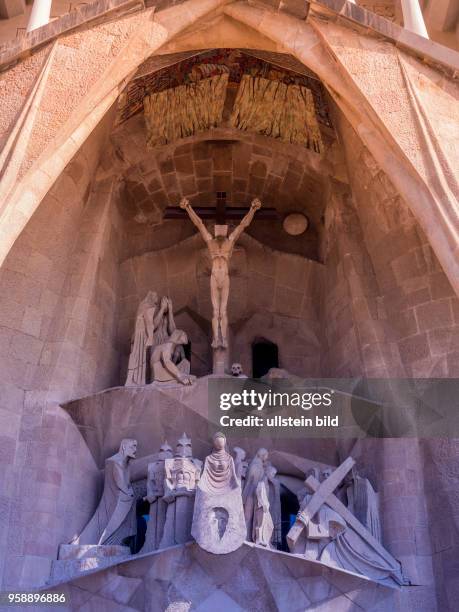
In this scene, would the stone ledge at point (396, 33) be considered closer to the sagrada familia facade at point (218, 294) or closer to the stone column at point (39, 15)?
the sagrada familia facade at point (218, 294)

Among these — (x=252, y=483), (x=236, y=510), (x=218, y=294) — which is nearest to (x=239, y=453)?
(x=252, y=483)

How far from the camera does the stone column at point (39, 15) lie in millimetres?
9648

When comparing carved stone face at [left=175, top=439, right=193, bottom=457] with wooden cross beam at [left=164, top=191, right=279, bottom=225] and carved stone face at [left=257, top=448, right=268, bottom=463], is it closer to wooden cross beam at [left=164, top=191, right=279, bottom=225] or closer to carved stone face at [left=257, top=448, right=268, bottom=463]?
carved stone face at [left=257, top=448, right=268, bottom=463]

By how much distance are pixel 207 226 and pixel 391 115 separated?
3034 millimetres

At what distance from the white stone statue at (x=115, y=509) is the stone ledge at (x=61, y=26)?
384 centimetres

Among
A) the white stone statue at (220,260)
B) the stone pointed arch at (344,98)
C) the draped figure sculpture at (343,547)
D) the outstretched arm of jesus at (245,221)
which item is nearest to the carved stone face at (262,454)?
the draped figure sculpture at (343,547)

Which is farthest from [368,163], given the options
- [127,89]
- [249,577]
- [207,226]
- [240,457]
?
[249,577]

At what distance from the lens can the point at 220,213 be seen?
1090 centimetres

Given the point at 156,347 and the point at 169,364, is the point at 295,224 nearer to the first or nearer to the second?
the point at 156,347

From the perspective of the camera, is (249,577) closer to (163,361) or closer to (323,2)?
(163,361)

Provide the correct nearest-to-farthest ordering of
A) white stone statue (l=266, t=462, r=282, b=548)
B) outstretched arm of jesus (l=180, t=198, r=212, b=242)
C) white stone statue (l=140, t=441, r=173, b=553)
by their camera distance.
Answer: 1. white stone statue (l=140, t=441, r=173, b=553)
2. white stone statue (l=266, t=462, r=282, b=548)
3. outstretched arm of jesus (l=180, t=198, r=212, b=242)

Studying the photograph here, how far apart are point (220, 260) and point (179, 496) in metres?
3.00

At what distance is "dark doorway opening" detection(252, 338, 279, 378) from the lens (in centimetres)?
1046

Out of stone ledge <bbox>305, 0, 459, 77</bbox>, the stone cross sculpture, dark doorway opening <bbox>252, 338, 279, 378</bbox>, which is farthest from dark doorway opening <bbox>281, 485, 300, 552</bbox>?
stone ledge <bbox>305, 0, 459, 77</bbox>
